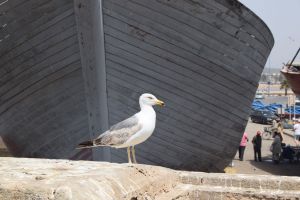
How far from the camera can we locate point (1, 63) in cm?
782

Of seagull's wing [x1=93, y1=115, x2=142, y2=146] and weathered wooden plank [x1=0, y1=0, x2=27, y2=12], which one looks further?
weathered wooden plank [x1=0, y1=0, x2=27, y2=12]

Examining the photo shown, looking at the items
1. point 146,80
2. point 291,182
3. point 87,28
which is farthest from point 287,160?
point 291,182

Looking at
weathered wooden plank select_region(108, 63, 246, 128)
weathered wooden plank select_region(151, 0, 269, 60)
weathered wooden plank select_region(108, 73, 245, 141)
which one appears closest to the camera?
weathered wooden plank select_region(151, 0, 269, 60)

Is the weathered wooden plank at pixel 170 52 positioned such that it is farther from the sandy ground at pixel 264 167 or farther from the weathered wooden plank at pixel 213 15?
the sandy ground at pixel 264 167

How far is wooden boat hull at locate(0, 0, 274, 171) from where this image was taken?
7266mm

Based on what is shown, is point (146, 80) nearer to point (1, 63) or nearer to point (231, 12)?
point (231, 12)

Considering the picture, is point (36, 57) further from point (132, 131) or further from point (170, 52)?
point (132, 131)

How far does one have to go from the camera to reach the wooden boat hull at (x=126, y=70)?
7266mm

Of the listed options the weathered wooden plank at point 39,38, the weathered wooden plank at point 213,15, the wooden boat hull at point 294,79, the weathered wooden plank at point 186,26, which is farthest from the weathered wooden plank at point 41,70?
the wooden boat hull at point 294,79

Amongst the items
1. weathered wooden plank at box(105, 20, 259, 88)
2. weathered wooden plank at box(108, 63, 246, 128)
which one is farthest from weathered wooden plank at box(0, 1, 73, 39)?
weathered wooden plank at box(108, 63, 246, 128)

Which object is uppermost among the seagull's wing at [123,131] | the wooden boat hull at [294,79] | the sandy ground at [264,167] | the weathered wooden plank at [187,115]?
the wooden boat hull at [294,79]

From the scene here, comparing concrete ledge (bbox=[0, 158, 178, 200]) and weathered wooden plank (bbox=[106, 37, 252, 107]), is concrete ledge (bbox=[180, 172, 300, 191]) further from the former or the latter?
weathered wooden plank (bbox=[106, 37, 252, 107])

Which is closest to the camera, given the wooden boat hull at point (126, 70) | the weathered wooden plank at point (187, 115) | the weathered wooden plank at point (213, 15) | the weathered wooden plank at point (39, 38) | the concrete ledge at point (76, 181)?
the concrete ledge at point (76, 181)

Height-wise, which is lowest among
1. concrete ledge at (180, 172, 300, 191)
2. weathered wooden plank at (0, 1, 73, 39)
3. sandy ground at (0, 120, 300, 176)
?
sandy ground at (0, 120, 300, 176)
